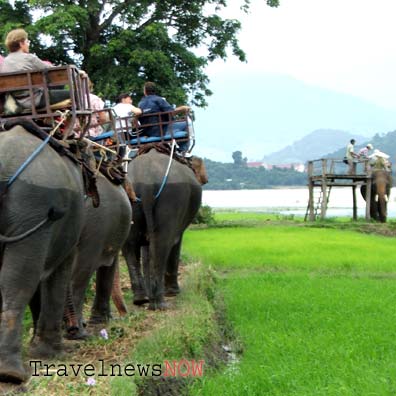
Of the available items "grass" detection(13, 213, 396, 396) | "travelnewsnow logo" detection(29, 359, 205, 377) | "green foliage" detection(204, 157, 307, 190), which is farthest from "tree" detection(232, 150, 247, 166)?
"travelnewsnow logo" detection(29, 359, 205, 377)

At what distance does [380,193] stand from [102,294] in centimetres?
Answer: 2457

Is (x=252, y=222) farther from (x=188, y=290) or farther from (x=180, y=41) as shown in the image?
(x=188, y=290)

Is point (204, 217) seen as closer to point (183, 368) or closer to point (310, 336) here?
point (310, 336)

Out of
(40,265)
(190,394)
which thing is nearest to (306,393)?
(190,394)

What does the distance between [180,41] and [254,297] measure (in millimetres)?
14009

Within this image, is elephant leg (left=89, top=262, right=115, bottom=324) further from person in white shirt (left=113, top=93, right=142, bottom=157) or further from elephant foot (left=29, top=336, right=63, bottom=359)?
person in white shirt (left=113, top=93, right=142, bottom=157)

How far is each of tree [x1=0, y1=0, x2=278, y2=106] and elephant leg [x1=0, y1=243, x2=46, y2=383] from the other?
49.5ft

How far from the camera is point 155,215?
8.99m

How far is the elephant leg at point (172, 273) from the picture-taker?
10.1 metres

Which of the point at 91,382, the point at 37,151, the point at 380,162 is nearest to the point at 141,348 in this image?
the point at 91,382

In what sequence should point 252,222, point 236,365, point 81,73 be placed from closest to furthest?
point 81,73
point 236,365
point 252,222

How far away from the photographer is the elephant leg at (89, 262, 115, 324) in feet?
24.2

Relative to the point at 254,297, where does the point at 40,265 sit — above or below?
above

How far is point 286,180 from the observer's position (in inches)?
4528
